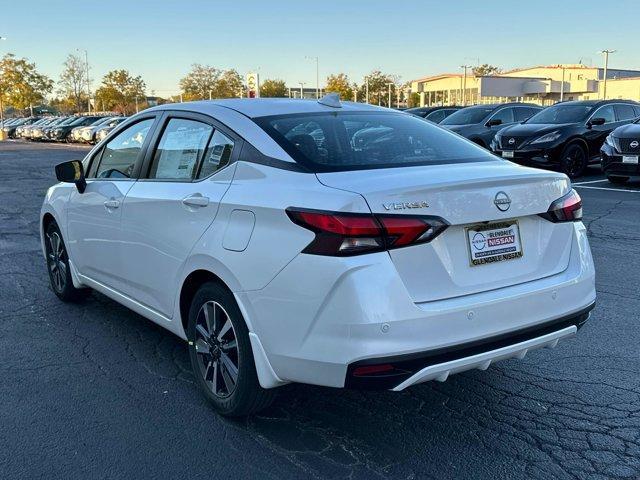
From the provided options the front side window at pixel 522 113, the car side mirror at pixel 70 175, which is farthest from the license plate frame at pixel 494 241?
the front side window at pixel 522 113

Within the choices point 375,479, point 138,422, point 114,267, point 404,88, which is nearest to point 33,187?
point 114,267

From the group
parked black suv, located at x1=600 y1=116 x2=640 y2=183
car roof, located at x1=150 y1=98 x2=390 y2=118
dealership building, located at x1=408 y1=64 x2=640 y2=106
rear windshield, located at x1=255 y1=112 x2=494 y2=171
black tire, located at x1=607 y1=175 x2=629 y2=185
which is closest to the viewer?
rear windshield, located at x1=255 y1=112 x2=494 y2=171

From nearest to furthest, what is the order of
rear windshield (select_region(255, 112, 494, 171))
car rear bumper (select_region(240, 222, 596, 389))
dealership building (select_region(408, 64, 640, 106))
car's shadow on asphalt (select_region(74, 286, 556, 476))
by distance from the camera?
car rear bumper (select_region(240, 222, 596, 389)), car's shadow on asphalt (select_region(74, 286, 556, 476)), rear windshield (select_region(255, 112, 494, 171)), dealership building (select_region(408, 64, 640, 106))

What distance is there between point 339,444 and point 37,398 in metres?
1.79

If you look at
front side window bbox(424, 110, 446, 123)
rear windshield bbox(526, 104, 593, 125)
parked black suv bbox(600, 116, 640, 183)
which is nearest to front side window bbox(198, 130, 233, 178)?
parked black suv bbox(600, 116, 640, 183)

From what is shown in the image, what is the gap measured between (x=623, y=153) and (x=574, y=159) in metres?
2.21

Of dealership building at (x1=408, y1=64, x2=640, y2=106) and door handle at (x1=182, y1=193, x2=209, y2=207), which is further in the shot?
dealership building at (x1=408, y1=64, x2=640, y2=106)

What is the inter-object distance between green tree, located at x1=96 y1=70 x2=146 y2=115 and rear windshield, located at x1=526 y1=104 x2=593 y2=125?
7905 centimetres

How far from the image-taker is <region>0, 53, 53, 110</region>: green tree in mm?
69188

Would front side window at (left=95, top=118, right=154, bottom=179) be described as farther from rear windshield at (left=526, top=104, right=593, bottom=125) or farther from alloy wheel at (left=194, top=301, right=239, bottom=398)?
rear windshield at (left=526, top=104, right=593, bottom=125)

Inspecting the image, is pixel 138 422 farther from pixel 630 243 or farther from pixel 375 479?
pixel 630 243

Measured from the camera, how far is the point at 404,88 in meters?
113

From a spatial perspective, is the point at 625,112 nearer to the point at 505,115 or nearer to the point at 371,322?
the point at 505,115

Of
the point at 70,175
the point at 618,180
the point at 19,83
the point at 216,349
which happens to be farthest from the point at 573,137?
the point at 19,83
